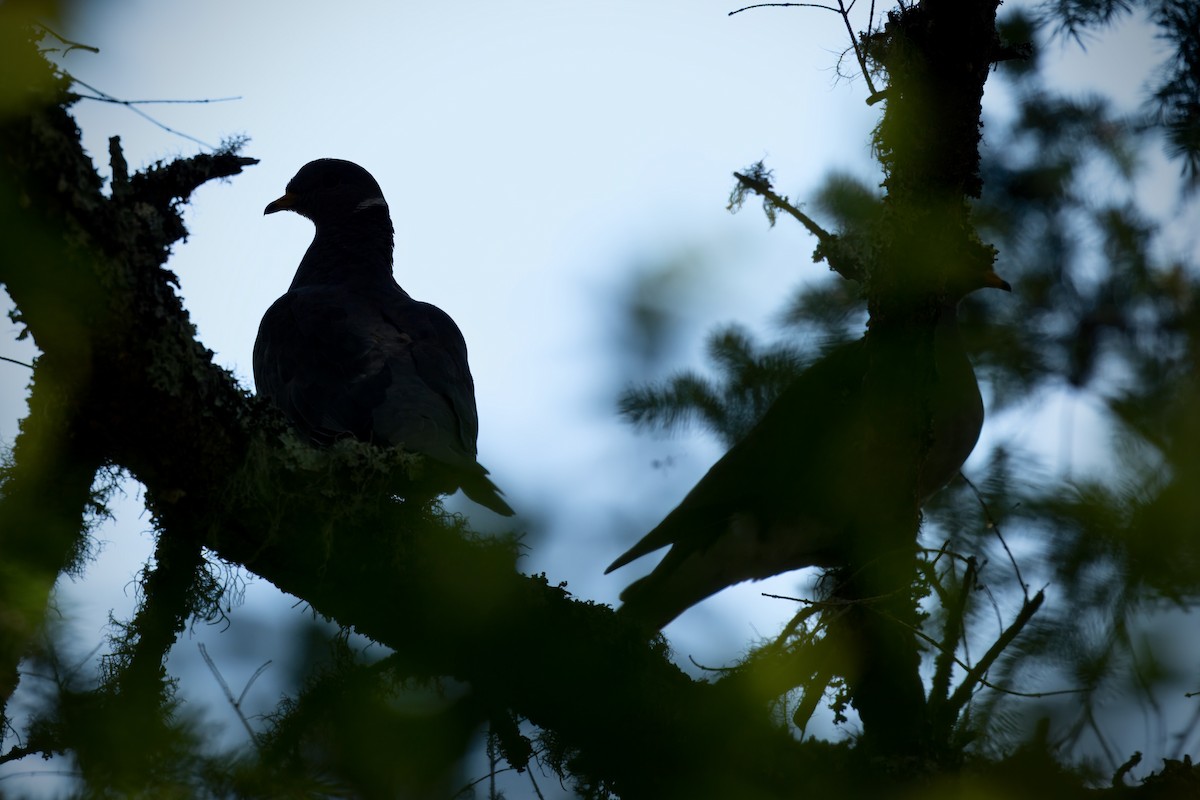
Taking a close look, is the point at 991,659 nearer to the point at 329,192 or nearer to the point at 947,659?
the point at 947,659

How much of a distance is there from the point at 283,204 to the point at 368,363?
194 centimetres

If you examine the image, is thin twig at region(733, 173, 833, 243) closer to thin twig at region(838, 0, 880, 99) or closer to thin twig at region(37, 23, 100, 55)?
thin twig at region(838, 0, 880, 99)

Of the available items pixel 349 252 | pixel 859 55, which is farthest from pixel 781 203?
pixel 349 252

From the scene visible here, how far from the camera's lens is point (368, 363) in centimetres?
397

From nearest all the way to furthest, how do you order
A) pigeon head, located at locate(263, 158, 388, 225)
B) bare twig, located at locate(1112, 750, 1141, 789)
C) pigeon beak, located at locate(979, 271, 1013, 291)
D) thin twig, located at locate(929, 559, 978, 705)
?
bare twig, located at locate(1112, 750, 1141, 789)
thin twig, located at locate(929, 559, 978, 705)
pigeon beak, located at locate(979, 271, 1013, 291)
pigeon head, located at locate(263, 158, 388, 225)

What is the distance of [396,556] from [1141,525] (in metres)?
1.95

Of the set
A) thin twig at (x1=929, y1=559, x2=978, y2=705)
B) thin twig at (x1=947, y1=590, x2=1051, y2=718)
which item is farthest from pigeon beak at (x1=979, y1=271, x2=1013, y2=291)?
thin twig at (x1=947, y1=590, x2=1051, y2=718)

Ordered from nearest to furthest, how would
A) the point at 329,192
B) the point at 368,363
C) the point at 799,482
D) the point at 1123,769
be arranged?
the point at 1123,769 → the point at 368,363 → the point at 799,482 → the point at 329,192

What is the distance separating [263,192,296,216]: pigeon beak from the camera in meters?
5.53

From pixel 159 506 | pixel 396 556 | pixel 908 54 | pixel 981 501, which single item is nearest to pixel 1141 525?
pixel 981 501

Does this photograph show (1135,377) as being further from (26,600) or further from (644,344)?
(26,600)

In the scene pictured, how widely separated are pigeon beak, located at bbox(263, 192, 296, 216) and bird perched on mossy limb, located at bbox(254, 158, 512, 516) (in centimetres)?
42

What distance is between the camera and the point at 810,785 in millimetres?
2754

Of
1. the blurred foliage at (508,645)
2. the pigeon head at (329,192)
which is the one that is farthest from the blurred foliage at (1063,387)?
the pigeon head at (329,192)
